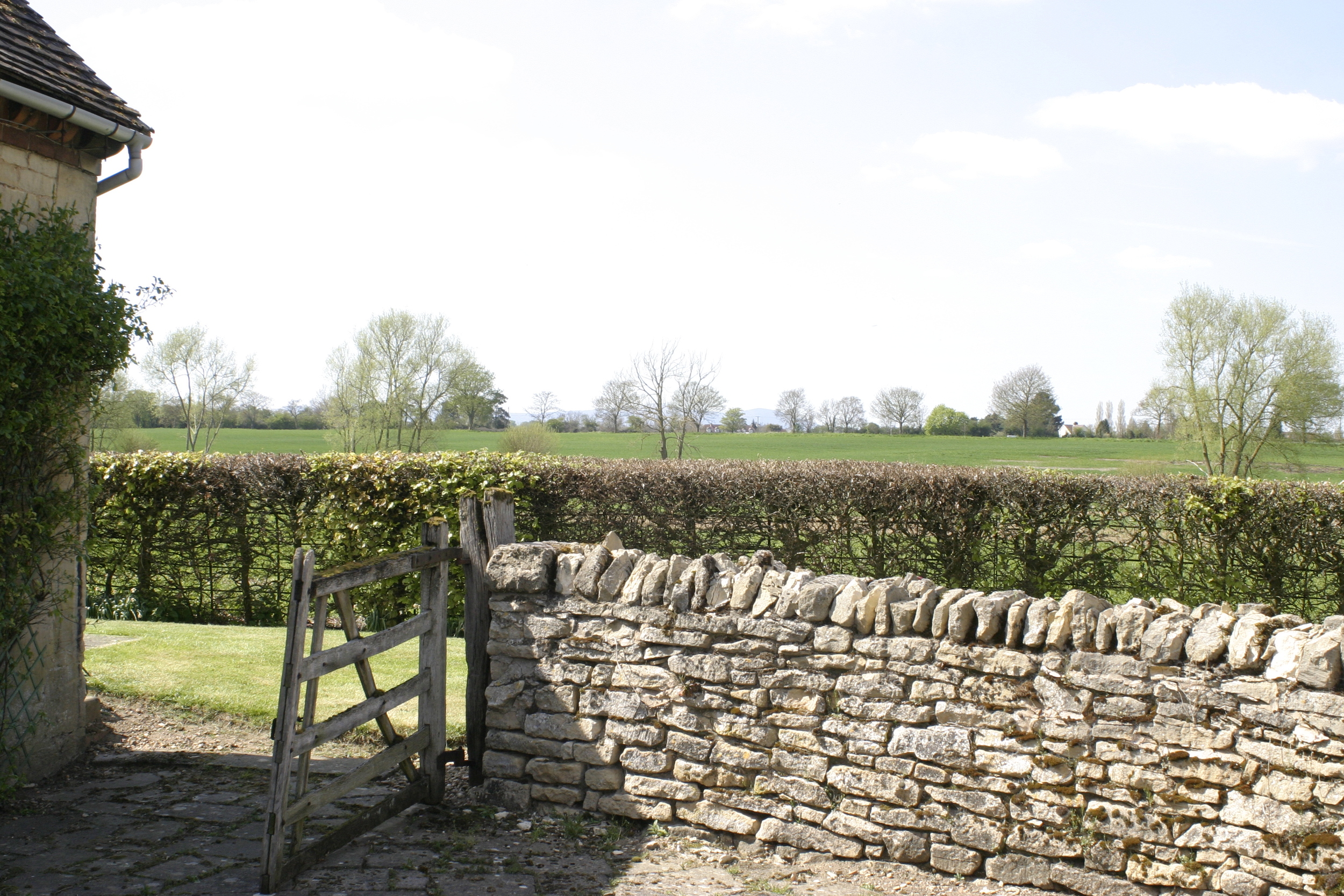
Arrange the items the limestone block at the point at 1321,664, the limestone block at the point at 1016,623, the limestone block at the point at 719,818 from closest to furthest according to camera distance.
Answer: the limestone block at the point at 1321,664, the limestone block at the point at 1016,623, the limestone block at the point at 719,818

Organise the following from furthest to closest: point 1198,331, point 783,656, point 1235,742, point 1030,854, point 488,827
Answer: point 1198,331
point 488,827
point 783,656
point 1030,854
point 1235,742

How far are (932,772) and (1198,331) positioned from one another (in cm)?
4150

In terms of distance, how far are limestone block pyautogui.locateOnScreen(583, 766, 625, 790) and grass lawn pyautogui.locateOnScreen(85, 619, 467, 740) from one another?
1646 millimetres

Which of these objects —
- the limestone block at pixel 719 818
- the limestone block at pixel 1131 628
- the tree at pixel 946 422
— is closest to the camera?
the limestone block at pixel 1131 628

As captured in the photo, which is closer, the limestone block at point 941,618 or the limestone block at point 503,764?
the limestone block at point 941,618

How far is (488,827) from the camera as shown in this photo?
5102 millimetres

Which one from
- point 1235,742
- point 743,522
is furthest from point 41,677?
point 1235,742

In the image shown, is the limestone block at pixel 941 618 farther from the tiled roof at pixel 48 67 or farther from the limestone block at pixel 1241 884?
the tiled roof at pixel 48 67

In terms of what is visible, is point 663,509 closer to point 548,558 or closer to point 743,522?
point 743,522

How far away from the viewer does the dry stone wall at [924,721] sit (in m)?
3.81

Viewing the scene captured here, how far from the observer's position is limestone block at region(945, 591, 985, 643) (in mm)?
4398

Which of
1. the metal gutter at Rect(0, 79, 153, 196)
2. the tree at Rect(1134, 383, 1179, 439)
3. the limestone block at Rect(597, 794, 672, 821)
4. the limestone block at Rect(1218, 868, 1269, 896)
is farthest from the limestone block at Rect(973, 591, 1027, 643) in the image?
the tree at Rect(1134, 383, 1179, 439)

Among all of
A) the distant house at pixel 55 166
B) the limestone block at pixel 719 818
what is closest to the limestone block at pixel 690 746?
the limestone block at pixel 719 818

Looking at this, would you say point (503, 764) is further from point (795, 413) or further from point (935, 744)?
point (795, 413)
